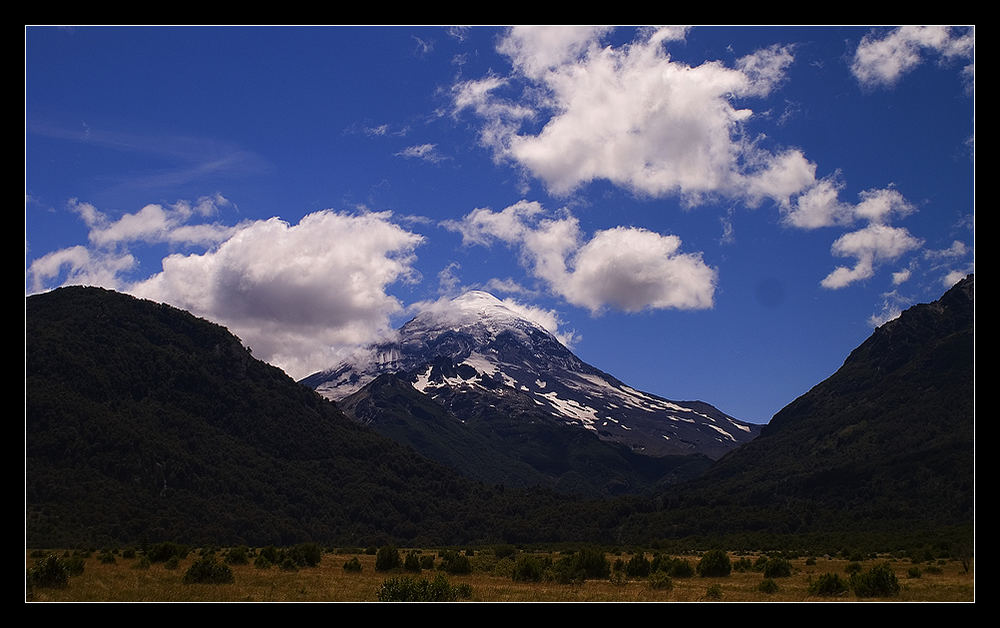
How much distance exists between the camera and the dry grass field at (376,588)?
113 ft

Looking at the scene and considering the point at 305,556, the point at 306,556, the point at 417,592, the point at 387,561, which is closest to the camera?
the point at 417,592

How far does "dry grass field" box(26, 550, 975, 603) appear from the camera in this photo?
3453cm

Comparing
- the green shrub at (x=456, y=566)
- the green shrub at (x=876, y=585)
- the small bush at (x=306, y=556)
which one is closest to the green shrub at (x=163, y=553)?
the small bush at (x=306, y=556)

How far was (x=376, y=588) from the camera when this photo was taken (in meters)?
40.1

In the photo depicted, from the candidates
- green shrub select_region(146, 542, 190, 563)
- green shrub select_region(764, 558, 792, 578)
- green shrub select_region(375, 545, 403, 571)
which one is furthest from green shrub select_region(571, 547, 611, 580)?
green shrub select_region(146, 542, 190, 563)

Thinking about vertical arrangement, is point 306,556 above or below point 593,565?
below

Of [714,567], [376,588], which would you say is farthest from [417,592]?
[714,567]

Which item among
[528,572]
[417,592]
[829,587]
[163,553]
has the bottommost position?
[163,553]

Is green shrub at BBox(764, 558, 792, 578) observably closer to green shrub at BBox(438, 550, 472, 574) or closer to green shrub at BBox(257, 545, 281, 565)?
green shrub at BBox(438, 550, 472, 574)

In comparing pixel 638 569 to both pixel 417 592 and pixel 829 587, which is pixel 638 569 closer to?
pixel 829 587
